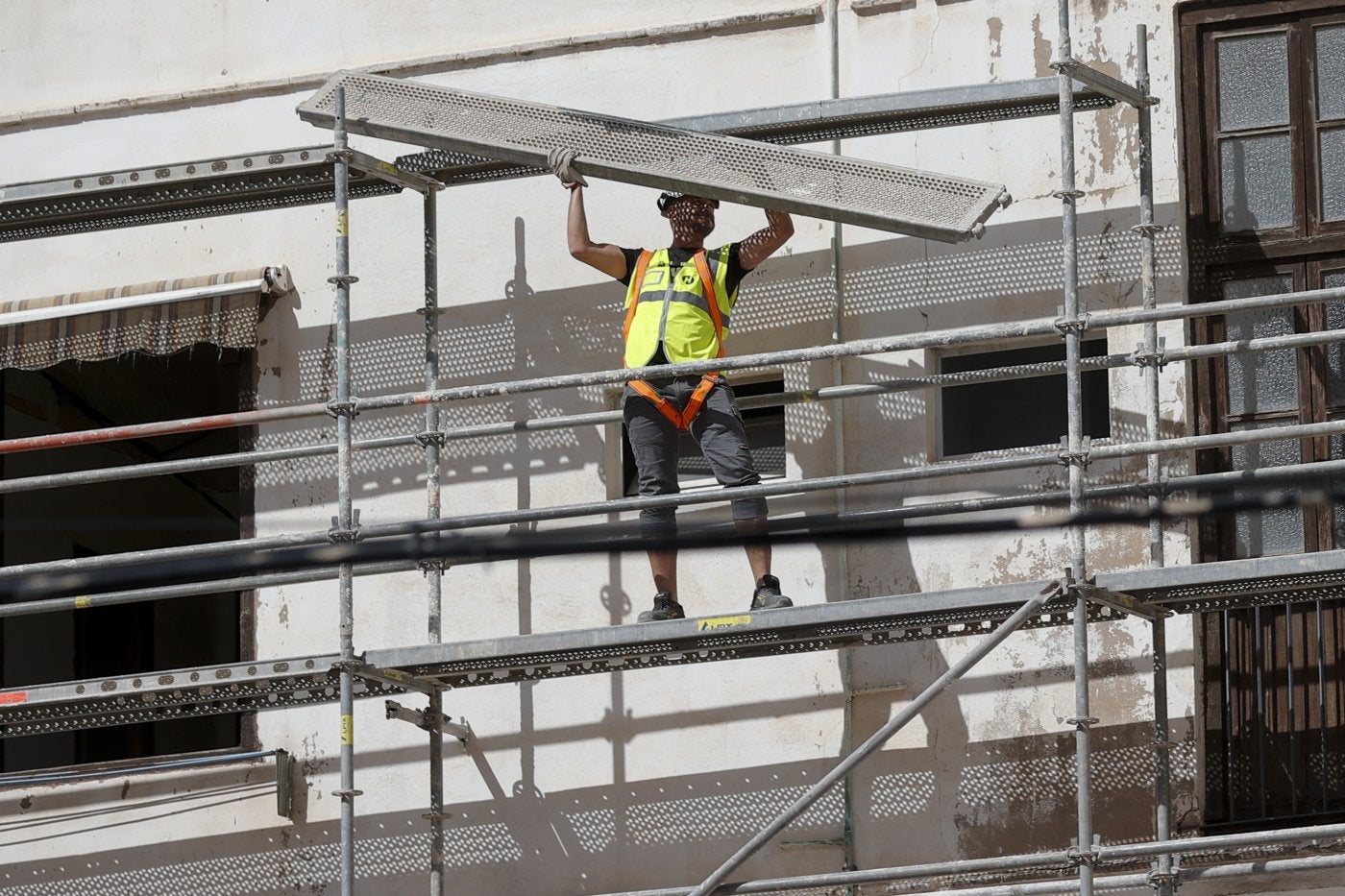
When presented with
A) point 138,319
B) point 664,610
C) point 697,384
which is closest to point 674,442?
point 697,384

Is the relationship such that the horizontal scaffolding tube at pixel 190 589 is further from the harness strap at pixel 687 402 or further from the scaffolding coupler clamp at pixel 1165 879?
the scaffolding coupler clamp at pixel 1165 879

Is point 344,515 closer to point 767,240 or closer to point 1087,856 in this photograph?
point 767,240

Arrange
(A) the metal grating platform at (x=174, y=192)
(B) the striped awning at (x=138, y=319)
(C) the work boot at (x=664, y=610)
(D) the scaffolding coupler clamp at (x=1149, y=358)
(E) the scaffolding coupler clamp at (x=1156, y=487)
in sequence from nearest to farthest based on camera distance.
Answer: (E) the scaffolding coupler clamp at (x=1156, y=487) < (D) the scaffolding coupler clamp at (x=1149, y=358) < (C) the work boot at (x=664, y=610) < (A) the metal grating platform at (x=174, y=192) < (B) the striped awning at (x=138, y=319)

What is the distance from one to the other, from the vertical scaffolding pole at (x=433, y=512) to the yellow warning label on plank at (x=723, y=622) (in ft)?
4.35

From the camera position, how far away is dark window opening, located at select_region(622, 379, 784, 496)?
10742 mm

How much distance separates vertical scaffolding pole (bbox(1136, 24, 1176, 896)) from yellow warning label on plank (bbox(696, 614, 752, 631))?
62.3 inches

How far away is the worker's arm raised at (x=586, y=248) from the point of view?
391 inches

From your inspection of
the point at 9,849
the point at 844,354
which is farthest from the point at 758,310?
the point at 9,849

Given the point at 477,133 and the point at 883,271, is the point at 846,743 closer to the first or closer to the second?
the point at 883,271

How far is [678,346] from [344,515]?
150 cm

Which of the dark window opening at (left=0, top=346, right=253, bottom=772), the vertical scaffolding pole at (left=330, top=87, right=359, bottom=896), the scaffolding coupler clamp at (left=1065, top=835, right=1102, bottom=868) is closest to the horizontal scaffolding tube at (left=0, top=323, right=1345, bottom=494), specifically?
the vertical scaffolding pole at (left=330, top=87, right=359, bottom=896)

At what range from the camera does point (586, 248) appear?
32.7ft

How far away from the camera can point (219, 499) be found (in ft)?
53.3

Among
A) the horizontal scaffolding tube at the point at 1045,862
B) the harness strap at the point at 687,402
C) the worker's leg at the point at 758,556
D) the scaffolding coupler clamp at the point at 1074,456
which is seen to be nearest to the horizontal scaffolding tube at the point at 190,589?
the harness strap at the point at 687,402
